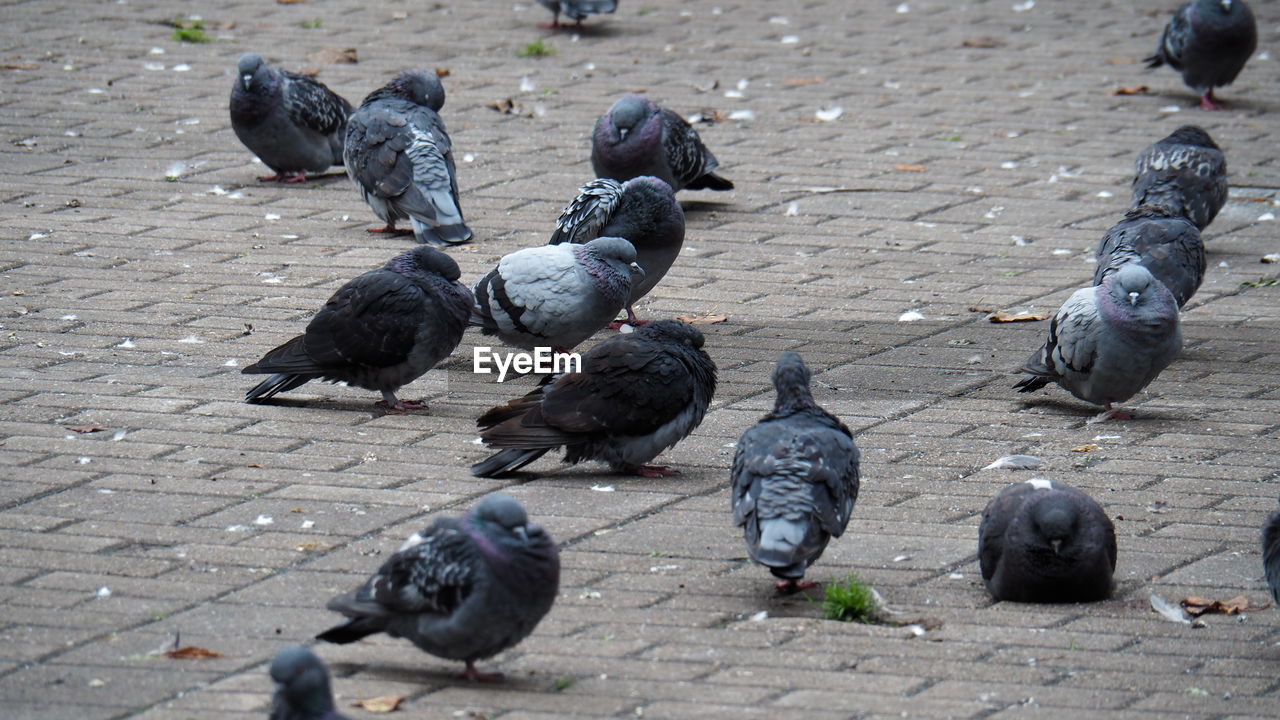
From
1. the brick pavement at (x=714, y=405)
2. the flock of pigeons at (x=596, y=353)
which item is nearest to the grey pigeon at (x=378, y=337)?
the flock of pigeons at (x=596, y=353)

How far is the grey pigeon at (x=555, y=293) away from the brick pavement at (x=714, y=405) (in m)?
0.30

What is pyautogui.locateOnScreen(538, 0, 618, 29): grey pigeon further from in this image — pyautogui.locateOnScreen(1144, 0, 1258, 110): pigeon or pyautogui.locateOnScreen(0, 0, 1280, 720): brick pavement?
pyautogui.locateOnScreen(1144, 0, 1258, 110): pigeon

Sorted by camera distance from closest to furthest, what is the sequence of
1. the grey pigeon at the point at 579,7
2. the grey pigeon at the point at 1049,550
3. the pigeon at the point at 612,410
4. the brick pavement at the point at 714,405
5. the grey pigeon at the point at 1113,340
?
the brick pavement at the point at 714,405
the grey pigeon at the point at 1049,550
the pigeon at the point at 612,410
the grey pigeon at the point at 1113,340
the grey pigeon at the point at 579,7

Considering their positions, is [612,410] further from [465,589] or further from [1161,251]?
[1161,251]

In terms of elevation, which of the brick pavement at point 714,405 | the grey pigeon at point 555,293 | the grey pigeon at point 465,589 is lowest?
the brick pavement at point 714,405

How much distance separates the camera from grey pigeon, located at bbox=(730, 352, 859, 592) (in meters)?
4.84

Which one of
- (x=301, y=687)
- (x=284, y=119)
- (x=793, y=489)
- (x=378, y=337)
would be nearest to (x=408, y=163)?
(x=284, y=119)

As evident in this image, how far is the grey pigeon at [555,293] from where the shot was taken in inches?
277

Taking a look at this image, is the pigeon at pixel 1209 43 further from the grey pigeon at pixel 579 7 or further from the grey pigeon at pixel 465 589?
the grey pigeon at pixel 465 589

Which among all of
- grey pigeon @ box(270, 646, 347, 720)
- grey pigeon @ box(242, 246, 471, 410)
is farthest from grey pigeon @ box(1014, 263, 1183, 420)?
grey pigeon @ box(270, 646, 347, 720)

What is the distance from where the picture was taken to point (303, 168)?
33.3ft

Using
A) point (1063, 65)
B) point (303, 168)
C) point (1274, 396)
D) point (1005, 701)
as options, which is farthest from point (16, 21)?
point (1005, 701)

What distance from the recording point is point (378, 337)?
654cm

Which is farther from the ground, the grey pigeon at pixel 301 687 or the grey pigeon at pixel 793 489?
the grey pigeon at pixel 301 687
